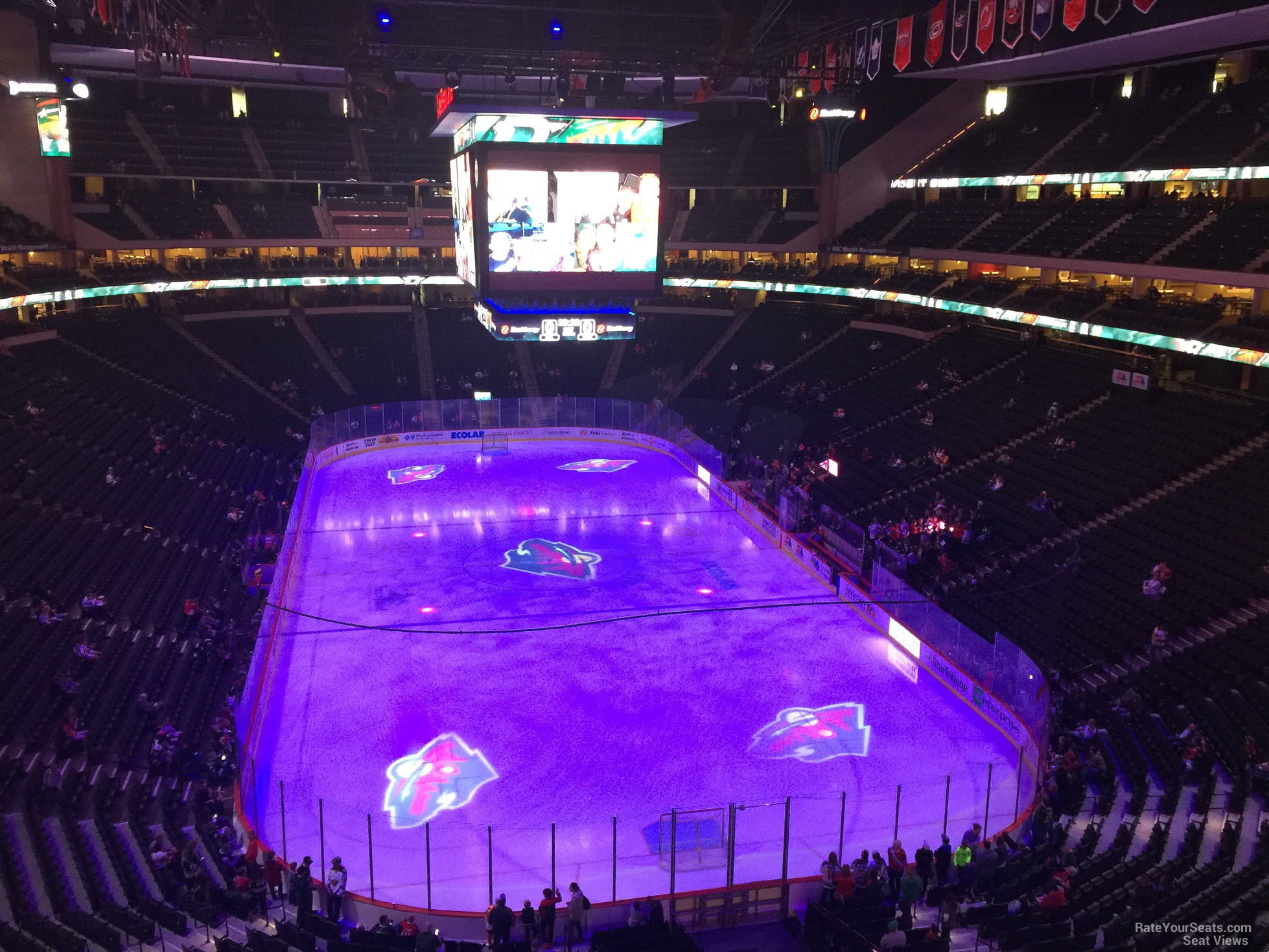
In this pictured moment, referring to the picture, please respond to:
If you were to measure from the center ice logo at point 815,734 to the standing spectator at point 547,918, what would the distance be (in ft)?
19.0

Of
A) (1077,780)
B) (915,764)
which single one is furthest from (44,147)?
(1077,780)

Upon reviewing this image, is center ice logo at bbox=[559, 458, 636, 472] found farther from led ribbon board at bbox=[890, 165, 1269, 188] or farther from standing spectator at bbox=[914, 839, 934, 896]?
standing spectator at bbox=[914, 839, 934, 896]

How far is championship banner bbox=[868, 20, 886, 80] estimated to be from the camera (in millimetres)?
27000

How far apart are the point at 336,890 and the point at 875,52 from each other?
24.8m

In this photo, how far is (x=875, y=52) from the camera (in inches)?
1070

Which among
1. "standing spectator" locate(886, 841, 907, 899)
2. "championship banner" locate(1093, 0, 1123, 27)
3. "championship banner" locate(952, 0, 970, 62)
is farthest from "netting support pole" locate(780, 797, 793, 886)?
"championship banner" locate(952, 0, 970, 62)

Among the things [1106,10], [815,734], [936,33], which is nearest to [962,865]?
[815,734]

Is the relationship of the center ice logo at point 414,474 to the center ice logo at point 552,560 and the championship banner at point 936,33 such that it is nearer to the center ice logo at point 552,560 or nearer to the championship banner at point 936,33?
the center ice logo at point 552,560

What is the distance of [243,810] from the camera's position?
14398 mm

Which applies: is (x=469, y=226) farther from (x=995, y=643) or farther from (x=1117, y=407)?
(x=1117, y=407)

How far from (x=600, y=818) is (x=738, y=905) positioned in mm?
2856

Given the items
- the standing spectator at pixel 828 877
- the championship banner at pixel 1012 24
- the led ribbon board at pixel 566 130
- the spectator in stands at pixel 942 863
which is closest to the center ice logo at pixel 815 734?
the spectator in stands at pixel 942 863

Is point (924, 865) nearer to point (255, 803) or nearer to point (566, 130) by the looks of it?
point (255, 803)

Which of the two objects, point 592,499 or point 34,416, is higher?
point 34,416
